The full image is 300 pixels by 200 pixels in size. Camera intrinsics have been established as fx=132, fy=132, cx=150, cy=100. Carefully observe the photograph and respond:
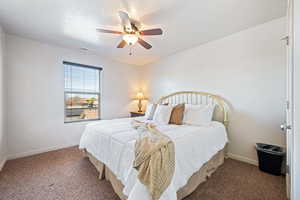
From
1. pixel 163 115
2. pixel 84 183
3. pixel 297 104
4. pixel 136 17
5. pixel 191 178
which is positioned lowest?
pixel 84 183

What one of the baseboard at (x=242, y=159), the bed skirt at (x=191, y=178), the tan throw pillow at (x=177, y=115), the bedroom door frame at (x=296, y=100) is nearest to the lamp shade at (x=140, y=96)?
the tan throw pillow at (x=177, y=115)

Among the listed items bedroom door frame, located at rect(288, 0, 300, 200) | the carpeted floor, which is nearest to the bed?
the carpeted floor

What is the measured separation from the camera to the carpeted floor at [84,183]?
5.36ft

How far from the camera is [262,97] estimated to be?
2.32 metres

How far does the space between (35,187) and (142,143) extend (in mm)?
1692

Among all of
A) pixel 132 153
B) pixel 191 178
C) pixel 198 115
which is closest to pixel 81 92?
pixel 132 153

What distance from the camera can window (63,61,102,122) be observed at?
11.0ft

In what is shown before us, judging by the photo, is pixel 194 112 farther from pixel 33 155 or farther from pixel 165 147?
pixel 33 155

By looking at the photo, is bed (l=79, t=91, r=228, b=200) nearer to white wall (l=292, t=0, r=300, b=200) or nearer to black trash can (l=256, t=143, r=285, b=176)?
black trash can (l=256, t=143, r=285, b=176)

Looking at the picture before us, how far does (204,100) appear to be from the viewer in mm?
3084

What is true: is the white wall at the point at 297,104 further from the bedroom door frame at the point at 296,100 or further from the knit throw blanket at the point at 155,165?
the knit throw blanket at the point at 155,165

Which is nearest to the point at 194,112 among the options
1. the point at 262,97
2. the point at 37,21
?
the point at 262,97

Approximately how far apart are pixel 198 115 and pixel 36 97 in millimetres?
3433

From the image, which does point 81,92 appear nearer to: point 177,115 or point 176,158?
point 177,115
